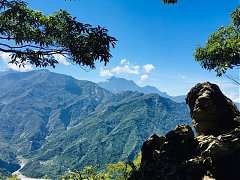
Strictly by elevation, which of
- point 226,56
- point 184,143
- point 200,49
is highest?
point 200,49

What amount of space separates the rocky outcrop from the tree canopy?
10.3ft

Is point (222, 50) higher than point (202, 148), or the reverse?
point (222, 50)

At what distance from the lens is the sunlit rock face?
26719 millimetres

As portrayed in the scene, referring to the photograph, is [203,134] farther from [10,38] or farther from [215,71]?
[10,38]

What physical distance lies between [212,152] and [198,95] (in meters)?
6.70

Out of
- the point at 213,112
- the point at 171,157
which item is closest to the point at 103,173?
the point at 213,112

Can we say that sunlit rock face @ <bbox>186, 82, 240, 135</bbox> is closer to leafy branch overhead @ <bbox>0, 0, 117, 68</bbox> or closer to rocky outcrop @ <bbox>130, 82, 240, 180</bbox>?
rocky outcrop @ <bbox>130, 82, 240, 180</bbox>

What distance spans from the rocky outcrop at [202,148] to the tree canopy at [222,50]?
314 centimetres

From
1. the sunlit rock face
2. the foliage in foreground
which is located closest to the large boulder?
the sunlit rock face

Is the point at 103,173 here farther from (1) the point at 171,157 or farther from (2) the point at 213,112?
(1) the point at 171,157

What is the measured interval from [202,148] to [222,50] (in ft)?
30.3

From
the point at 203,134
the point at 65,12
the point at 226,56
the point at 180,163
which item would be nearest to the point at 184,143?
the point at 180,163

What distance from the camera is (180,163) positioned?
22797 millimetres

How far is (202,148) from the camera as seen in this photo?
78.6 ft
